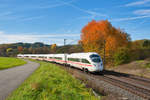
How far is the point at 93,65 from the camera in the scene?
706 inches

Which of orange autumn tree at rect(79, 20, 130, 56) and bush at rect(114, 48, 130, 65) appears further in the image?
orange autumn tree at rect(79, 20, 130, 56)

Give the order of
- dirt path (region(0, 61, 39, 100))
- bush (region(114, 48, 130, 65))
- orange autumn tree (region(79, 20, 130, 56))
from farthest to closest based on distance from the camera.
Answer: orange autumn tree (region(79, 20, 130, 56)) → bush (region(114, 48, 130, 65)) → dirt path (region(0, 61, 39, 100))

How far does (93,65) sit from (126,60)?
11146mm

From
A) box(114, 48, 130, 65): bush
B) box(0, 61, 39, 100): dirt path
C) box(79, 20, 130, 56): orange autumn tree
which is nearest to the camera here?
box(0, 61, 39, 100): dirt path

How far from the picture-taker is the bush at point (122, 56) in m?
25.4

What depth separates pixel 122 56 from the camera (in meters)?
25.8

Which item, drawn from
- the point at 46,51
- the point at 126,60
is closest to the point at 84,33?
the point at 126,60

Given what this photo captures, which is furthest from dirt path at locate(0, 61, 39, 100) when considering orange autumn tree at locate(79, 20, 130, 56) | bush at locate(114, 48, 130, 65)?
orange autumn tree at locate(79, 20, 130, 56)

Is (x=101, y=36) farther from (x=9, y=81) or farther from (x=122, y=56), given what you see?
(x=9, y=81)

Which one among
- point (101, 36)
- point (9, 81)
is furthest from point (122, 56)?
point (9, 81)

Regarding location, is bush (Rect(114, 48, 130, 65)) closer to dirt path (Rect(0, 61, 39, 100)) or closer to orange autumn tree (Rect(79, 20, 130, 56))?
orange autumn tree (Rect(79, 20, 130, 56))

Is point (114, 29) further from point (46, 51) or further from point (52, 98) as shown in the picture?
point (46, 51)

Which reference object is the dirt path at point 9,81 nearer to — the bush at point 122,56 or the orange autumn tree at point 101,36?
the bush at point 122,56

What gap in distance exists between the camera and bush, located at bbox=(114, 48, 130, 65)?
25.4 m
